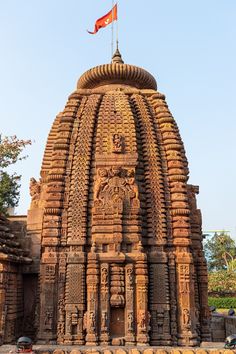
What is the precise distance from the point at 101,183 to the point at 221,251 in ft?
129

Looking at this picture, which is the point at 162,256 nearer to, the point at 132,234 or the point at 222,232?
the point at 132,234

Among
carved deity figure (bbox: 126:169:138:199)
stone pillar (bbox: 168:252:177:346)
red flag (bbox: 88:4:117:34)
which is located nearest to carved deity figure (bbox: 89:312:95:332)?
stone pillar (bbox: 168:252:177:346)

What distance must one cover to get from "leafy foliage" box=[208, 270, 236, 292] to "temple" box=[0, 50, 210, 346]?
20760mm

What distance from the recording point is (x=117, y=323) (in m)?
11.8

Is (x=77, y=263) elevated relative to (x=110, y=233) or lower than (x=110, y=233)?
lower

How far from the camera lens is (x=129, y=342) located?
11328 mm

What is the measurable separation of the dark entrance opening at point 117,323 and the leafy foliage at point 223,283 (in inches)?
933

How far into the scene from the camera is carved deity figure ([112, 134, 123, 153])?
1366 cm

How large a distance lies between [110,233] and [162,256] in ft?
6.56

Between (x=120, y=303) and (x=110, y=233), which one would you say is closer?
(x=120, y=303)

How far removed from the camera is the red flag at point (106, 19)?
19.7m


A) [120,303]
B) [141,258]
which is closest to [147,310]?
[120,303]

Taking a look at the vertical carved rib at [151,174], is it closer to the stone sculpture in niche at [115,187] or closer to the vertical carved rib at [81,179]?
the stone sculpture in niche at [115,187]

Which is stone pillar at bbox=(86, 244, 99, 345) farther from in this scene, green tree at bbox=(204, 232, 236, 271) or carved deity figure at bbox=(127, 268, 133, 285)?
green tree at bbox=(204, 232, 236, 271)
